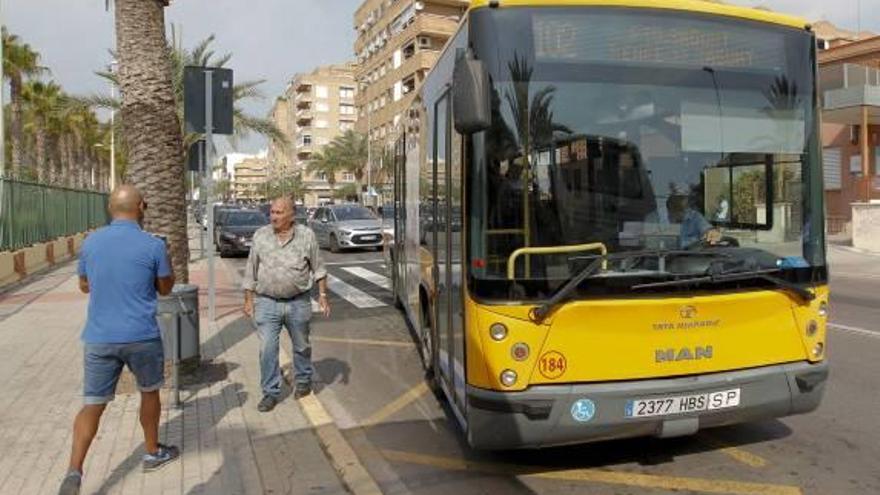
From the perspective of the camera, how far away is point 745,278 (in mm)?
4562

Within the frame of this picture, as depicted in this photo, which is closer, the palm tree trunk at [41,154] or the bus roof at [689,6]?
the bus roof at [689,6]

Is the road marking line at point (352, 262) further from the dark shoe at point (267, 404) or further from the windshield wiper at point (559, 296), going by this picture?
the windshield wiper at point (559, 296)

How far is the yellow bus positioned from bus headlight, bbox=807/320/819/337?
0.01m

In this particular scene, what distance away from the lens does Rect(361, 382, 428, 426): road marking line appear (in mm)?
6344

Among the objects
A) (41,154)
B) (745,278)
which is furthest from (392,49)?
(745,278)

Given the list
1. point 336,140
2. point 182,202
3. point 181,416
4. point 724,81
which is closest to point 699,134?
point 724,81

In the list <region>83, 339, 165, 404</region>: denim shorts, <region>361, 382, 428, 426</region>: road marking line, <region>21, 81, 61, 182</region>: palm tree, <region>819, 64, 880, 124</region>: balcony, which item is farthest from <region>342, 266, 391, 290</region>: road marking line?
<region>21, 81, 61, 182</region>: palm tree

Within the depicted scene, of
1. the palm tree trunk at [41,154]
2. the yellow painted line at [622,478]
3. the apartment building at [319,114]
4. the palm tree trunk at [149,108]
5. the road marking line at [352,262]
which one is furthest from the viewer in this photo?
the apartment building at [319,114]

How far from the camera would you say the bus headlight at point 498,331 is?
433 cm

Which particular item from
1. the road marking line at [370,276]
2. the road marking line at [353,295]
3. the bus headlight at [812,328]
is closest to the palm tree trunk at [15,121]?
the road marking line at [370,276]

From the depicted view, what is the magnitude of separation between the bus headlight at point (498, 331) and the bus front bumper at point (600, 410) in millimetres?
314

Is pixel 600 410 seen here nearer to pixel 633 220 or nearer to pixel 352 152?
pixel 633 220

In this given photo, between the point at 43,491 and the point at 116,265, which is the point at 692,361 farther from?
the point at 43,491

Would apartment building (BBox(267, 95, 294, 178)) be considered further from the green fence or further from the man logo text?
the man logo text
